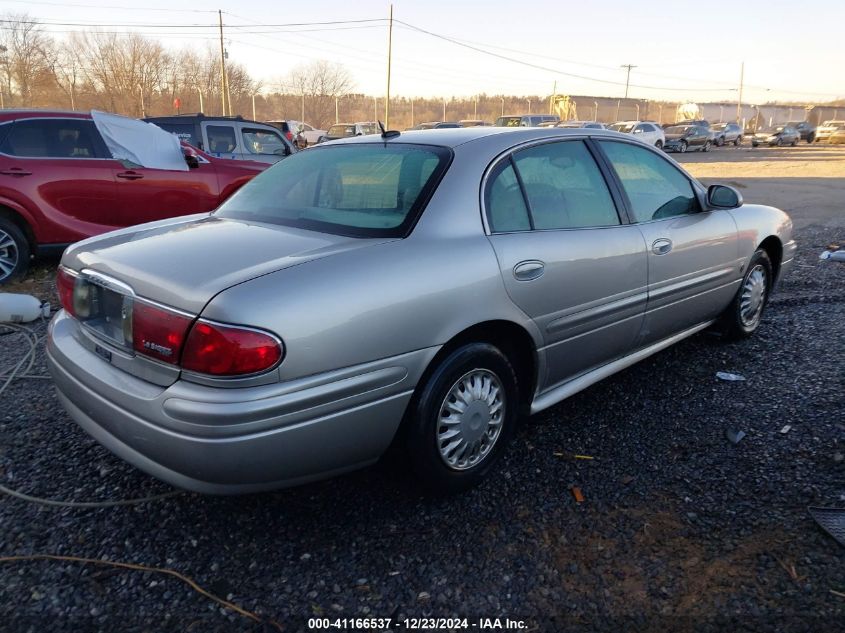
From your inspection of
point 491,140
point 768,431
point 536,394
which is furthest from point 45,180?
point 768,431

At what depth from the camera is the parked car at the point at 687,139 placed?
121ft

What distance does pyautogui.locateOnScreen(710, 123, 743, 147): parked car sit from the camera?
43.1 m

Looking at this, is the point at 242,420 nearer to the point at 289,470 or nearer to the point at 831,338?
the point at 289,470

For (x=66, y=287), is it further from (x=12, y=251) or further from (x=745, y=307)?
(x=745, y=307)

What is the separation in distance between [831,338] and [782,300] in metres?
1.16

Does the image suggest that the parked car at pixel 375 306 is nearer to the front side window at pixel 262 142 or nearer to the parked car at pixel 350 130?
the front side window at pixel 262 142

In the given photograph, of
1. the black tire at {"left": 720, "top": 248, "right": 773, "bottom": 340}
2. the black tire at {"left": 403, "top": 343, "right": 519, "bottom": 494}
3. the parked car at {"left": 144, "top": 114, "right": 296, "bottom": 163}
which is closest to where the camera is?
the black tire at {"left": 403, "top": 343, "right": 519, "bottom": 494}

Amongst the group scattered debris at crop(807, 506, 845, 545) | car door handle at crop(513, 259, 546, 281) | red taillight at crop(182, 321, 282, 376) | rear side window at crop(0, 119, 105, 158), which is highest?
rear side window at crop(0, 119, 105, 158)

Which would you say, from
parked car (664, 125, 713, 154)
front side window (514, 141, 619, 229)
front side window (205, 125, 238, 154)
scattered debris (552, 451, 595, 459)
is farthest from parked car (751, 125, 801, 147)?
scattered debris (552, 451, 595, 459)

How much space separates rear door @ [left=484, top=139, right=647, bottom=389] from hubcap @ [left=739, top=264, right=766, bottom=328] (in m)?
1.54

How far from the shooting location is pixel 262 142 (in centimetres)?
1182

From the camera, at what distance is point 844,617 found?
2.13 m

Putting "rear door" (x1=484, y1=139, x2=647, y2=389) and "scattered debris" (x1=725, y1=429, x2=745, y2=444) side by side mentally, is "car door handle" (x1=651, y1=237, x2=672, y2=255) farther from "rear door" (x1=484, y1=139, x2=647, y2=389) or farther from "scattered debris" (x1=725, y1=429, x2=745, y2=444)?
"scattered debris" (x1=725, y1=429, x2=745, y2=444)

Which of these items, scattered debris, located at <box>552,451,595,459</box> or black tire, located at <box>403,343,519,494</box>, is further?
scattered debris, located at <box>552,451,595,459</box>
